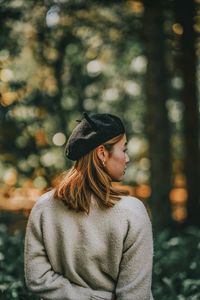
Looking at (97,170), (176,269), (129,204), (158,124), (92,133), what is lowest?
(176,269)

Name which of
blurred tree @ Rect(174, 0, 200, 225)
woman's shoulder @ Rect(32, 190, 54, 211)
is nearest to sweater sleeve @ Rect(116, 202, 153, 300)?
woman's shoulder @ Rect(32, 190, 54, 211)

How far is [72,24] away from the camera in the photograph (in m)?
11.6

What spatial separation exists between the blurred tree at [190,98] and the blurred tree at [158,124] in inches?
81.8

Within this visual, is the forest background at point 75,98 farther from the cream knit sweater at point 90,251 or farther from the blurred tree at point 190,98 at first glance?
the cream knit sweater at point 90,251

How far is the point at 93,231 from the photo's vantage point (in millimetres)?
3166

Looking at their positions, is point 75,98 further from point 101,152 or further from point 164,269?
point 101,152

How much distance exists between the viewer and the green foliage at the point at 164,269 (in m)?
6.02

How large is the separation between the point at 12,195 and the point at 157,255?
145 inches

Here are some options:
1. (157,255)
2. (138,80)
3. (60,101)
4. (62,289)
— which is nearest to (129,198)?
(62,289)

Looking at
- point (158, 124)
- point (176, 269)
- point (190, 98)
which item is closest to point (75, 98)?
point (158, 124)

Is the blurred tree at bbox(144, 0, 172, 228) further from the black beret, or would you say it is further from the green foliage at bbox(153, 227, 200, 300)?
the black beret

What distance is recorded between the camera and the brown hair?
3152mm

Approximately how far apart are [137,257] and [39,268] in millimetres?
512

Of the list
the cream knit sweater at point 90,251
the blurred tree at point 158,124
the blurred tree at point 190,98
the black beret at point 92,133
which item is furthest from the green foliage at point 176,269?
the blurred tree at point 190,98
